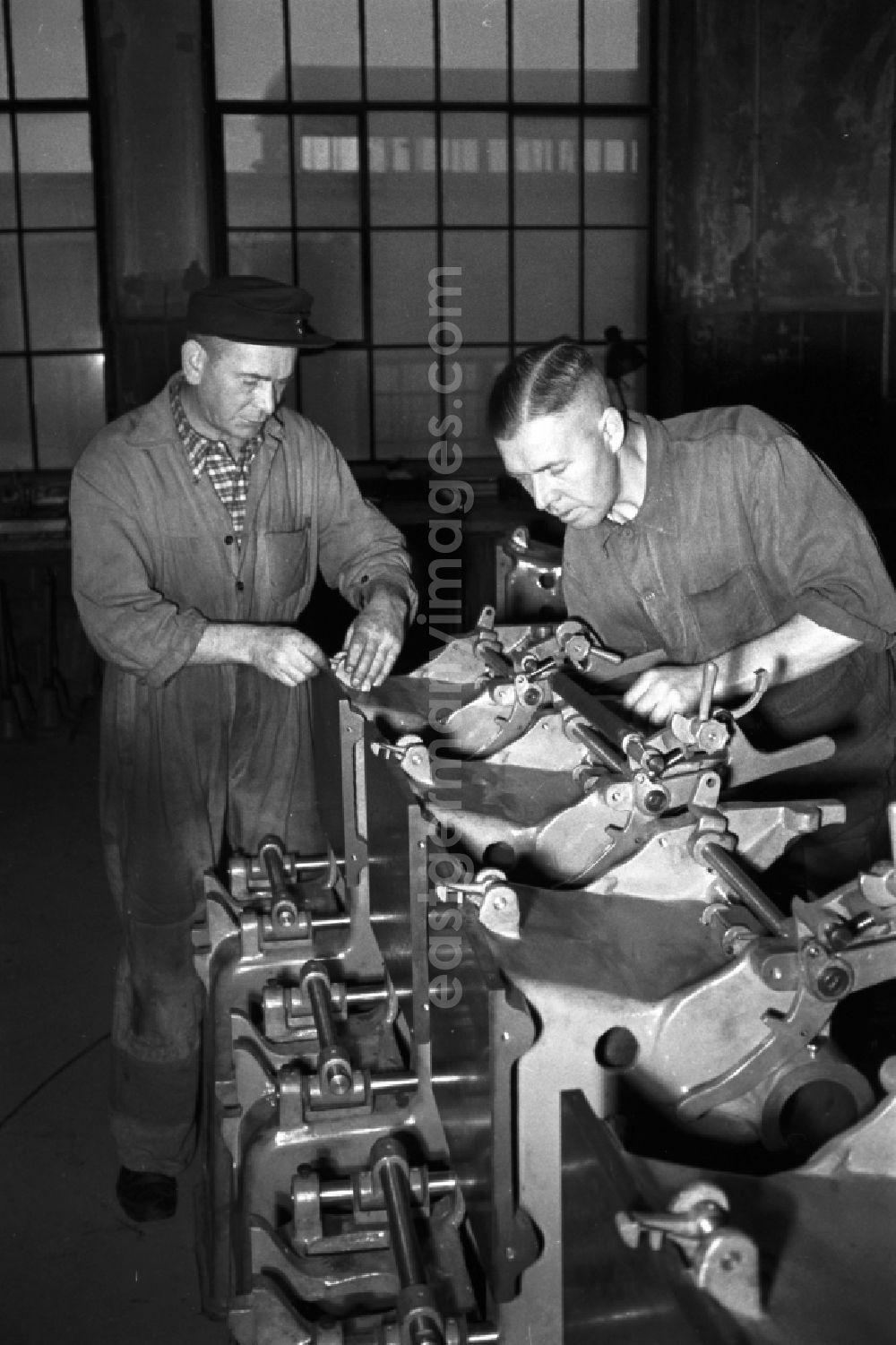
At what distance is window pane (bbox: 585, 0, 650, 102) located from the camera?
630 centimetres

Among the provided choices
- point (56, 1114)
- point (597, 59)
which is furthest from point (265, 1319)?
point (597, 59)

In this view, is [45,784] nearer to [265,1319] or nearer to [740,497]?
[740,497]

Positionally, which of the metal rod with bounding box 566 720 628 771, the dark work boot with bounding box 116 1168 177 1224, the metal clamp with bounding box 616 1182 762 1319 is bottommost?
the dark work boot with bounding box 116 1168 177 1224

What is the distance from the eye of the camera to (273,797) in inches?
100.0

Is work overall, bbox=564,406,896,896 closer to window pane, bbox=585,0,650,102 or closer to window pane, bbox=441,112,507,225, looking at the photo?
window pane, bbox=441,112,507,225

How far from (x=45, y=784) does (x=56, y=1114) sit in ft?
7.79

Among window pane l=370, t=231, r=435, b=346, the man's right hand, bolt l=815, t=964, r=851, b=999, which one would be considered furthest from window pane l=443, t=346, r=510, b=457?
bolt l=815, t=964, r=851, b=999

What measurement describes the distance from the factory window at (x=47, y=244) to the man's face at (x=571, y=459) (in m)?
4.65

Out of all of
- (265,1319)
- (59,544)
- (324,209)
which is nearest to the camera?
(265,1319)

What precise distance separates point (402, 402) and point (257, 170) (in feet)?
3.86

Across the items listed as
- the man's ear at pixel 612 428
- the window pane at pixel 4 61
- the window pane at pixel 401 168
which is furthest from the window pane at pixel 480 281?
the man's ear at pixel 612 428

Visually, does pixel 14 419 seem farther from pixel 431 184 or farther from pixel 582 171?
pixel 582 171

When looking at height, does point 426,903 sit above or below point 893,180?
below

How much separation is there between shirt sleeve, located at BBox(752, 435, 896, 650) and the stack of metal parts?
330mm
